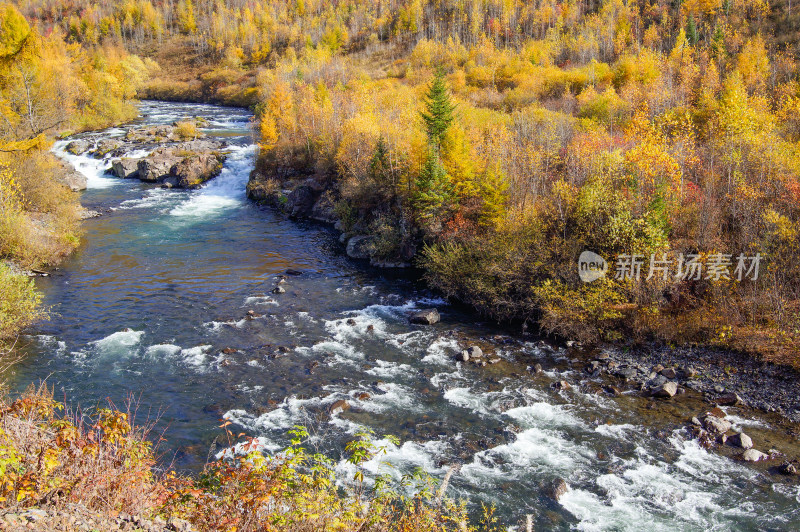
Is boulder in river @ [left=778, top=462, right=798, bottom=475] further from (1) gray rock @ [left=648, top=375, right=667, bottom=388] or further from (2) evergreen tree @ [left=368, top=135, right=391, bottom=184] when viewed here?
(2) evergreen tree @ [left=368, top=135, right=391, bottom=184]

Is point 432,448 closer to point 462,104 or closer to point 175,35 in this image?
point 462,104

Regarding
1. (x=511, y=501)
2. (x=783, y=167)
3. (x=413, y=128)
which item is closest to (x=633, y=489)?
(x=511, y=501)

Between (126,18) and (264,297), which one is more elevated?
(126,18)

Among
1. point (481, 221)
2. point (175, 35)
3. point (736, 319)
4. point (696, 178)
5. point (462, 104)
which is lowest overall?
point (736, 319)

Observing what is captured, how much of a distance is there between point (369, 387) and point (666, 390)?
1321cm

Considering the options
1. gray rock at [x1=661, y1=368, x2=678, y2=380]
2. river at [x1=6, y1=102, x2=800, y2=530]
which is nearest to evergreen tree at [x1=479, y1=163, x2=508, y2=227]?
river at [x1=6, y1=102, x2=800, y2=530]

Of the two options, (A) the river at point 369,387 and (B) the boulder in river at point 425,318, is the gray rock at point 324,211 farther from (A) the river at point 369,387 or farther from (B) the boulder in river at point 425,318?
(B) the boulder in river at point 425,318

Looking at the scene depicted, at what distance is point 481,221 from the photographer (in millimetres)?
35250

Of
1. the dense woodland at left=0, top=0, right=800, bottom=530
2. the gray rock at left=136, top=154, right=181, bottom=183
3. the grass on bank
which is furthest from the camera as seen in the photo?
the gray rock at left=136, top=154, right=181, bottom=183

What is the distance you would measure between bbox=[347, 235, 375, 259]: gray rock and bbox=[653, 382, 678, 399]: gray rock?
2359 centimetres

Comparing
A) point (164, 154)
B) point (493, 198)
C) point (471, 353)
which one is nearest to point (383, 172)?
point (493, 198)

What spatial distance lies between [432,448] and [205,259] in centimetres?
2709

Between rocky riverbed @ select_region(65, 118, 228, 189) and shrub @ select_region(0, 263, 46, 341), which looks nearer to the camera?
shrub @ select_region(0, 263, 46, 341)

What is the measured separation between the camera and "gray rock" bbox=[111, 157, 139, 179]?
6303 cm
